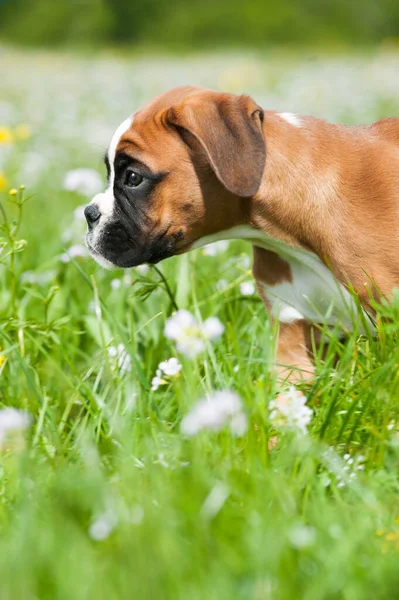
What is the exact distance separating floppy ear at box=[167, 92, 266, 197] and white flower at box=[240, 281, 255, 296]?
0.93 m

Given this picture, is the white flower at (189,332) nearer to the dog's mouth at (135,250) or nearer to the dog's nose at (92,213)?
the dog's mouth at (135,250)

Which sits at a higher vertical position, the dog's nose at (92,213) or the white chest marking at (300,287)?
the dog's nose at (92,213)

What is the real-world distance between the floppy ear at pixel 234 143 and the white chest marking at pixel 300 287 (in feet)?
1.00

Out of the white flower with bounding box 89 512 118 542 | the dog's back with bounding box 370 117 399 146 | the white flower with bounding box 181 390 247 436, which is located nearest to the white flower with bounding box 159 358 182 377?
the white flower with bounding box 181 390 247 436

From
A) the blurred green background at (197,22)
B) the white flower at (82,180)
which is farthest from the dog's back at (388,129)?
the blurred green background at (197,22)

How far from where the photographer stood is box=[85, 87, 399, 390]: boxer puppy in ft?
9.64

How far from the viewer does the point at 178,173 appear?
3.06m

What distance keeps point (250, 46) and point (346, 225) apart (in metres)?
25.5

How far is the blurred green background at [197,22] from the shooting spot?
25.7m

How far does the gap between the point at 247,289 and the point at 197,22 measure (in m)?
26.8

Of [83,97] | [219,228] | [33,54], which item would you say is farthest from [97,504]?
[33,54]

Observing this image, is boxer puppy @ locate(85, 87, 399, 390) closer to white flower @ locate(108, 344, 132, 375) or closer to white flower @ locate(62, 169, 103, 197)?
white flower @ locate(108, 344, 132, 375)

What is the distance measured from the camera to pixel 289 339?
134 inches

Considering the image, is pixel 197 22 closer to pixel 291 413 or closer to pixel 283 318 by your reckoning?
pixel 283 318
